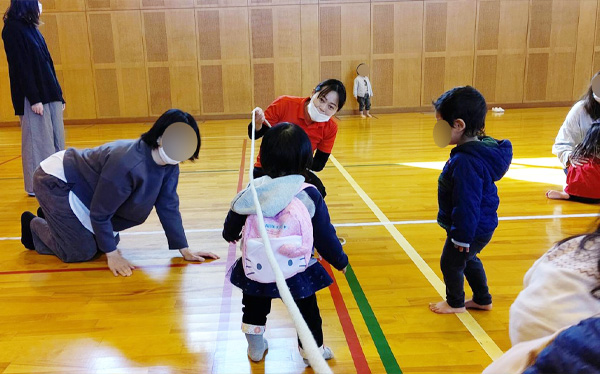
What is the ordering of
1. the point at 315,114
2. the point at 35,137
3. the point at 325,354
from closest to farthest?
the point at 325,354, the point at 315,114, the point at 35,137

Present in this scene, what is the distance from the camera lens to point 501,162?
5.94 feet

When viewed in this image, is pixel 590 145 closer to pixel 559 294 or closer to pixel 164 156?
pixel 164 156

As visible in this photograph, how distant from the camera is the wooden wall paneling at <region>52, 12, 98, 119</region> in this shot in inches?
343

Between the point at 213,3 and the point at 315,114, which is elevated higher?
the point at 213,3

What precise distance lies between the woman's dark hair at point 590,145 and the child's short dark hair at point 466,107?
200 centimetres

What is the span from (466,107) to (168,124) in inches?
49.2

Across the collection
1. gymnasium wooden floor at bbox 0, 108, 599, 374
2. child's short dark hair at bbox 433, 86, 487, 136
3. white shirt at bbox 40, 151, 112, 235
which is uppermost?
child's short dark hair at bbox 433, 86, 487, 136

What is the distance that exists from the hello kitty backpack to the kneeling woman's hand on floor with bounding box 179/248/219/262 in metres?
1.14

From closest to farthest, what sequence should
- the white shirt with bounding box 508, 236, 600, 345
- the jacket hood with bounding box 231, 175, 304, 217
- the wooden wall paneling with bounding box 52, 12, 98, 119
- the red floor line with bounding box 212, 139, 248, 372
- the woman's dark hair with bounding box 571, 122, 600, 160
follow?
the white shirt with bounding box 508, 236, 600, 345 → the jacket hood with bounding box 231, 175, 304, 217 → the red floor line with bounding box 212, 139, 248, 372 → the woman's dark hair with bounding box 571, 122, 600, 160 → the wooden wall paneling with bounding box 52, 12, 98, 119

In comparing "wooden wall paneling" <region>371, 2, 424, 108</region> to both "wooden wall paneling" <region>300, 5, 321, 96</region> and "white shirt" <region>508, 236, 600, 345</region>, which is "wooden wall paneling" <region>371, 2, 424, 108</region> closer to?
"wooden wall paneling" <region>300, 5, 321, 96</region>

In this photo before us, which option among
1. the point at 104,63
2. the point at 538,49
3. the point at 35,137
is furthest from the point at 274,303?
the point at 538,49

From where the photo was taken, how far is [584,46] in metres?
9.21

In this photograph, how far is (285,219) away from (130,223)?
1419 mm

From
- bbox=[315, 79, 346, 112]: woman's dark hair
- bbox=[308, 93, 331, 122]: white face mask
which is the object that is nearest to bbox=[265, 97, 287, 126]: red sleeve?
bbox=[308, 93, 331, 122]: white face mask
